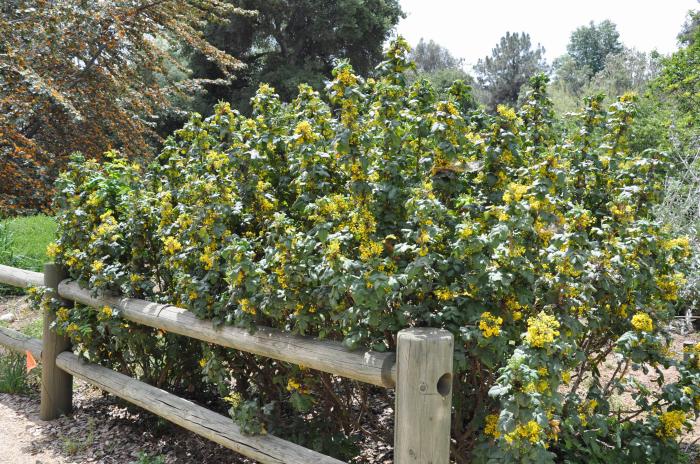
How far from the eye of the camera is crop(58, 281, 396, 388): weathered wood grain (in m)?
2.27

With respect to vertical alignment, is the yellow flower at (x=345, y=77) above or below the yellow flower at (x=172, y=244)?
above

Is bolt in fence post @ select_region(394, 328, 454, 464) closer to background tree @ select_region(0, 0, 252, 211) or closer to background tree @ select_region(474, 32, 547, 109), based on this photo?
background tree @ select_region(0, 0, 252, 211)

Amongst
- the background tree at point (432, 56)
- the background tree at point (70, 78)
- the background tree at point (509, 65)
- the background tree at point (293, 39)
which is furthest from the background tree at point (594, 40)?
the background tree at point (70, 78)

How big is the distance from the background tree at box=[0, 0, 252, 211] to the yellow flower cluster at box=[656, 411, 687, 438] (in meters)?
7.77

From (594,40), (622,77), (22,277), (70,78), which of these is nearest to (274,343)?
(22,277)

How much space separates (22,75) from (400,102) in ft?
25.2

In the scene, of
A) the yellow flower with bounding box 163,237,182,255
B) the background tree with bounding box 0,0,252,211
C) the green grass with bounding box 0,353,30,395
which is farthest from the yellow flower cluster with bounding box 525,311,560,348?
the background tree with bounding box 0,0,252,211

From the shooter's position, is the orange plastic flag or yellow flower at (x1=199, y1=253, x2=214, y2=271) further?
the orange plastic flag

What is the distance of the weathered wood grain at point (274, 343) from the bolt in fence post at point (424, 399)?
0.12 metres

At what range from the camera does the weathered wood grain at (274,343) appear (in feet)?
7.45

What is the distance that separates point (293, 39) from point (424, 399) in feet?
69.2

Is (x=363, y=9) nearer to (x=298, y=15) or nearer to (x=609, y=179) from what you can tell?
(x=298, y=15)

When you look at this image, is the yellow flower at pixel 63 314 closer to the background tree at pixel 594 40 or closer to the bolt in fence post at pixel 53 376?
the bolt in fence post at pixel 53 376

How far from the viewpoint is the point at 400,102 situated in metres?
2.60
